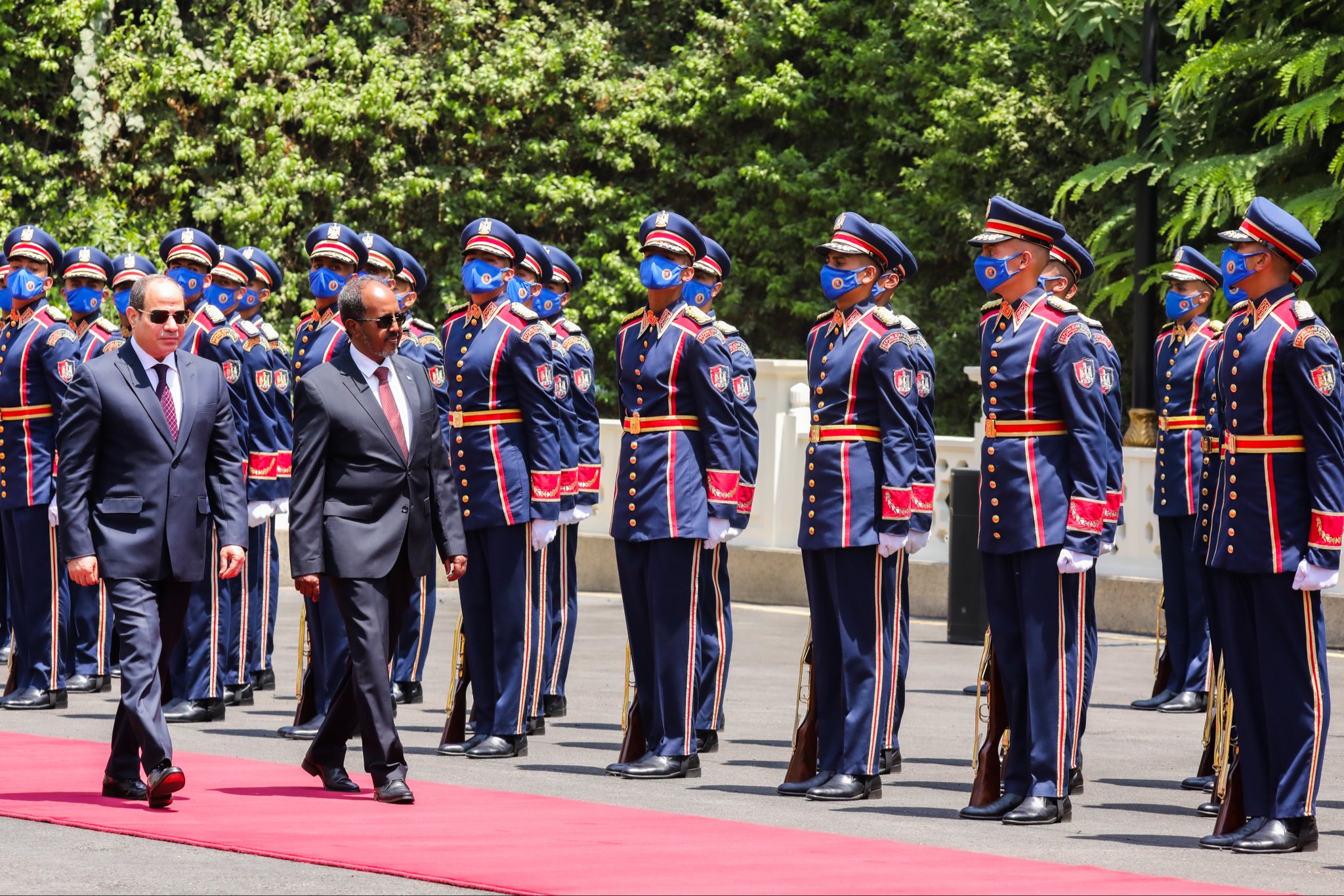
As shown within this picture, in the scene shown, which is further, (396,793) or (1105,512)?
(396,793)

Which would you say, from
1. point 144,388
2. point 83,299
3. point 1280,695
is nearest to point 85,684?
point 83,299

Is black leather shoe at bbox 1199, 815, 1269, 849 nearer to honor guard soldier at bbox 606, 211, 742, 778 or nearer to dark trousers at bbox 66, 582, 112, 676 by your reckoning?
honor guard soldier at bbox 606, 211, 742, 778

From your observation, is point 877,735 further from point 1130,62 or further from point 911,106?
point 911,106

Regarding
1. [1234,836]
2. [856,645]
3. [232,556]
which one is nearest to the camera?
[1234,836]

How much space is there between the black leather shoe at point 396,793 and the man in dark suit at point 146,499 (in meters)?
0.79

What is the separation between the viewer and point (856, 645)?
29.9ft

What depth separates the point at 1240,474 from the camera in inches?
317

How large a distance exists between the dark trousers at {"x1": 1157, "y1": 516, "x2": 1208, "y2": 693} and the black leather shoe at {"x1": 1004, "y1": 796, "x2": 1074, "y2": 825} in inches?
171

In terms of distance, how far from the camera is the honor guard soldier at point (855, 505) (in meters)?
9.02

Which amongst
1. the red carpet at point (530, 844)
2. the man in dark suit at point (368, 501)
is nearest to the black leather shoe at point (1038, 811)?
the red carpet at point (530, 844)

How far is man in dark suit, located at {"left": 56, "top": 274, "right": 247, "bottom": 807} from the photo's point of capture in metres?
8.40

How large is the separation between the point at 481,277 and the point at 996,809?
3741 millimetres

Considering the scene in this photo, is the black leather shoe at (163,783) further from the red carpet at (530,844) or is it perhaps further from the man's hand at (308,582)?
the man's hand at (308,582)

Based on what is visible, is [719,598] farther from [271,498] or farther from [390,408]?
[390,408]
